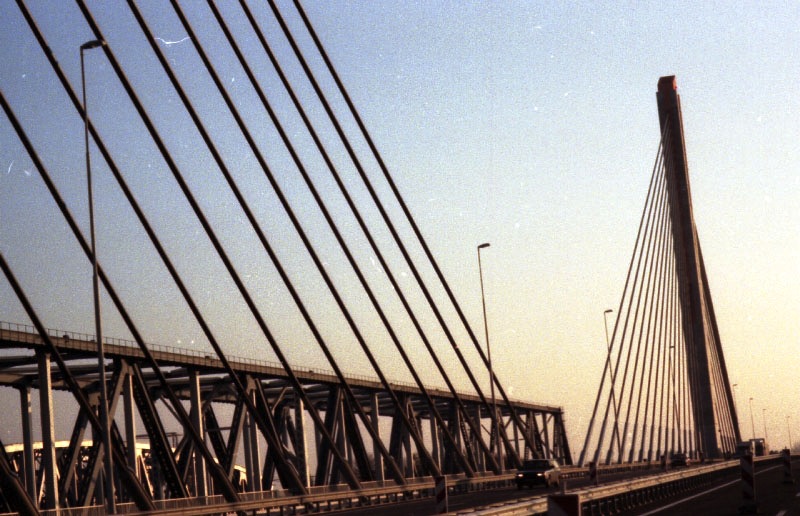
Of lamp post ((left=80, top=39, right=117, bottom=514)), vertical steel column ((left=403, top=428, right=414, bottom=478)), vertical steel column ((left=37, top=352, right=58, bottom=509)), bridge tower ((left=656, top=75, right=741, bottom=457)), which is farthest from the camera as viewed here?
vertical steel column ((left=403, top=428, right=414, bottom=478))

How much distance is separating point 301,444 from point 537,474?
30.8 m

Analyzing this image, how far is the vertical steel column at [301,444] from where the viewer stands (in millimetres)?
83387

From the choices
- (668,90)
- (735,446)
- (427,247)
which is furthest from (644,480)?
(735,446)

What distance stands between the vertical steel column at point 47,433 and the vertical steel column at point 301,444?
31.6 m

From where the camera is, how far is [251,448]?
88625 millimetres

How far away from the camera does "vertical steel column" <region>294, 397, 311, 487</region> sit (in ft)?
274

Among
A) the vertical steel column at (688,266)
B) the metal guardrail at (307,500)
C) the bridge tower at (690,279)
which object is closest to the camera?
the metal guardrail at (307,500)

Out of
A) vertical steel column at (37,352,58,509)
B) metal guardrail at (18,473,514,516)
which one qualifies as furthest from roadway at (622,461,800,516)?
vertical steel column at (37,352,58,509)

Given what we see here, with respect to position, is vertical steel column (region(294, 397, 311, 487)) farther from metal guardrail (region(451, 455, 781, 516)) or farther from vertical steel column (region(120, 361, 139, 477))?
metal guardrail (region(451, 455, 781, 516))

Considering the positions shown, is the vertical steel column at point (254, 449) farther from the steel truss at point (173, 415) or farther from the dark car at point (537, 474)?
the dark car at point (537, 474)

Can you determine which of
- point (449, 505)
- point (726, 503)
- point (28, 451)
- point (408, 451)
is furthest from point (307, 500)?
point (408, 451)

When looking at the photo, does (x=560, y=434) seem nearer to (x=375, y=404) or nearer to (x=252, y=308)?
(x=375, y=404)

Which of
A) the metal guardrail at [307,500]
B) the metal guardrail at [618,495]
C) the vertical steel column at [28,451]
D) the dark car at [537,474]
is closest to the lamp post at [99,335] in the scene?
the metal guardrail at [307,500]

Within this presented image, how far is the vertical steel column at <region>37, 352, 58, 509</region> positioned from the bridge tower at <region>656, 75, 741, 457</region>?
45474mm
